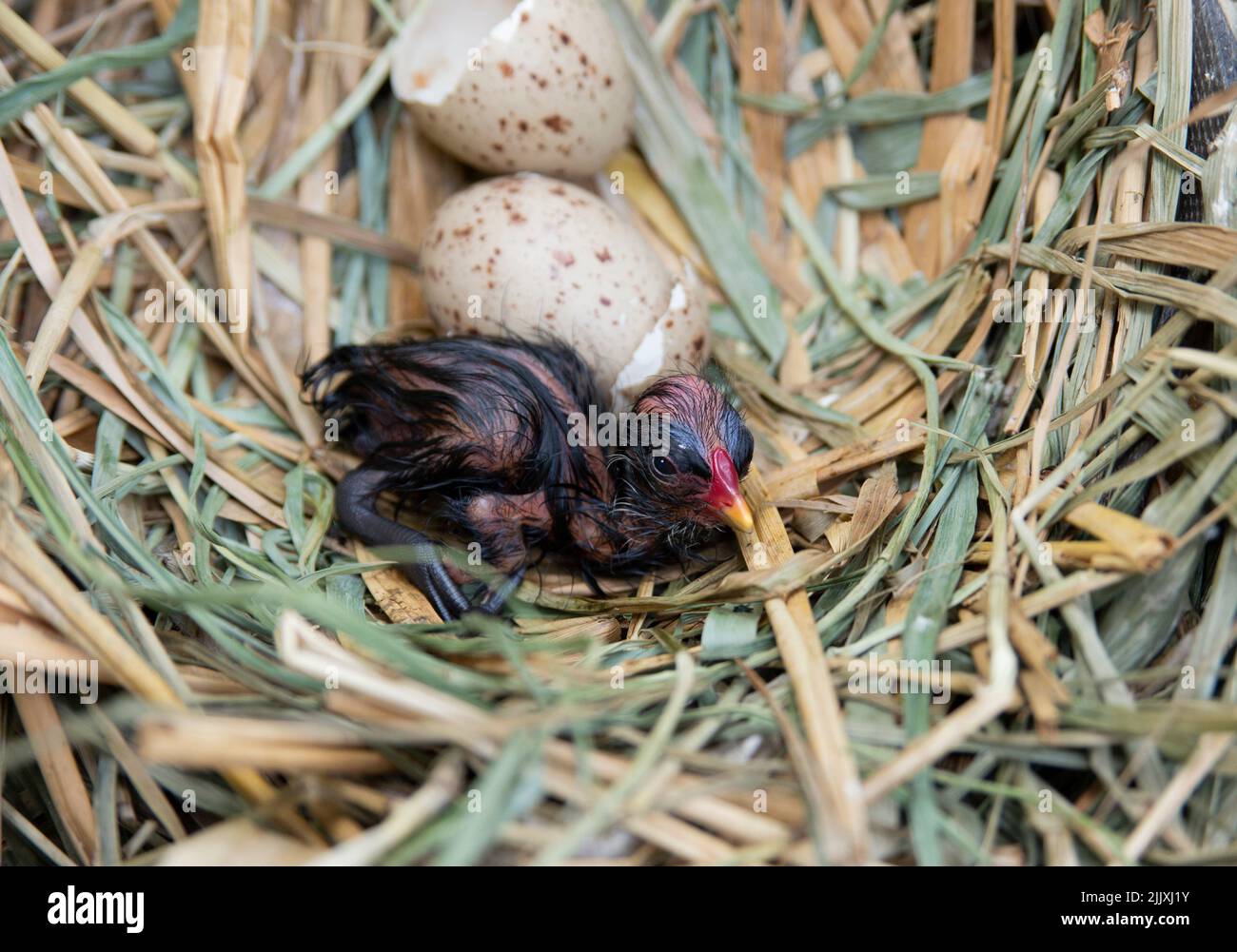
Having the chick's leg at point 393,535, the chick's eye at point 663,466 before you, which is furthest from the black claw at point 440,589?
the chick's eye at point 663,466

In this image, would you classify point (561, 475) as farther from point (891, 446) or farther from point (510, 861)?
point (510, 861)

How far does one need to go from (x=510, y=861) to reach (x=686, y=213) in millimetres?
1533

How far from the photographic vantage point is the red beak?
1555 millimetres

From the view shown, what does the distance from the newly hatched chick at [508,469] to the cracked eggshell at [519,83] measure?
0.45 m

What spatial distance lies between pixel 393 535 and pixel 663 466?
0.52 m

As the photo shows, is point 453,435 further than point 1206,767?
Yes

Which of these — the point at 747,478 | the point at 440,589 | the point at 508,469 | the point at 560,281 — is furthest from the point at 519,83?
the point at 440,589

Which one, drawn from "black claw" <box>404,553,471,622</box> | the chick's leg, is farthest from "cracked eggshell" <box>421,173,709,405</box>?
"black claw" <box>404,553,471,622</box>

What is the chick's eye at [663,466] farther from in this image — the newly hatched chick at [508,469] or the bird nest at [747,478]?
the bird nest at [747,478]

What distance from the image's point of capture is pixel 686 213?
2.19 meters

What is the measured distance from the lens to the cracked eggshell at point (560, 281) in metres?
1.81
